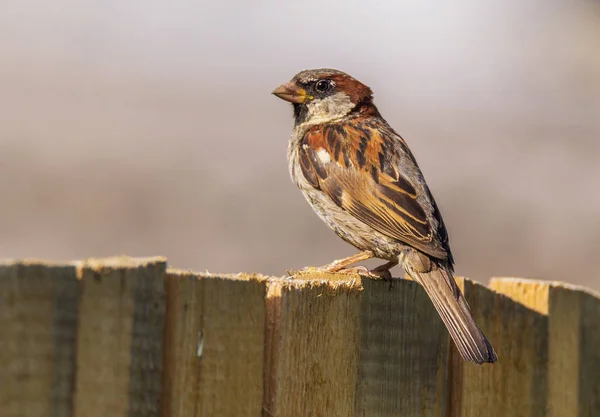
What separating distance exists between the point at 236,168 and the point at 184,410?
7.18 meters

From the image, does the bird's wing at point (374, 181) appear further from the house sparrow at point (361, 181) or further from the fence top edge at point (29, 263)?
the fence top edge at point (29, 263)

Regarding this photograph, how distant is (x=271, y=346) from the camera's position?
2441 mm

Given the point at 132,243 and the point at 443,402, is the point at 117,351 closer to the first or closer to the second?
the point at 443,402

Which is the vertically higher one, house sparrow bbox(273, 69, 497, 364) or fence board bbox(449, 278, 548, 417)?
house sparrow bbox(273, 69, 497, 364)

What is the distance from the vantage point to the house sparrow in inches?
153

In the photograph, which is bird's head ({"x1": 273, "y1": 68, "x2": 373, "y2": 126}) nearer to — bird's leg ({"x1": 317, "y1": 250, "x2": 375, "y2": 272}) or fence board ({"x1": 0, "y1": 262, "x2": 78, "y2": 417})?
bird's leg ({"x1": 317, "y1": 250, "x2": 375, "y2": 272})

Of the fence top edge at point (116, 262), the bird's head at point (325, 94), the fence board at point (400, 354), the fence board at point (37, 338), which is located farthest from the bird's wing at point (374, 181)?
the fence board at point (37, 338)

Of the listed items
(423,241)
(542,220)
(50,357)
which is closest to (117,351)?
(50,357)

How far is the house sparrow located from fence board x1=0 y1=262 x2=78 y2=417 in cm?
158

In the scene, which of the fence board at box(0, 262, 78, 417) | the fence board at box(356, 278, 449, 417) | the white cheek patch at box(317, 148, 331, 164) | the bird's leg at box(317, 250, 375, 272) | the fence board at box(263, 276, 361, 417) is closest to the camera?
the fence board at box(0, 262, 78, 417)

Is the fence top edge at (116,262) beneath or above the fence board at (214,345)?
above

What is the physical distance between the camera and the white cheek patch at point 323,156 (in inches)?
171

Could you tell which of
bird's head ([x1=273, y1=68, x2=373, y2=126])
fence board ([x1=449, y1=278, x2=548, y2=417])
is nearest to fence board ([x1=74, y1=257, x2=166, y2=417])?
fence board ([x1=449, y1=278, x2=548, y2=417])

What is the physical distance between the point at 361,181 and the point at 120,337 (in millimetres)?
2182
